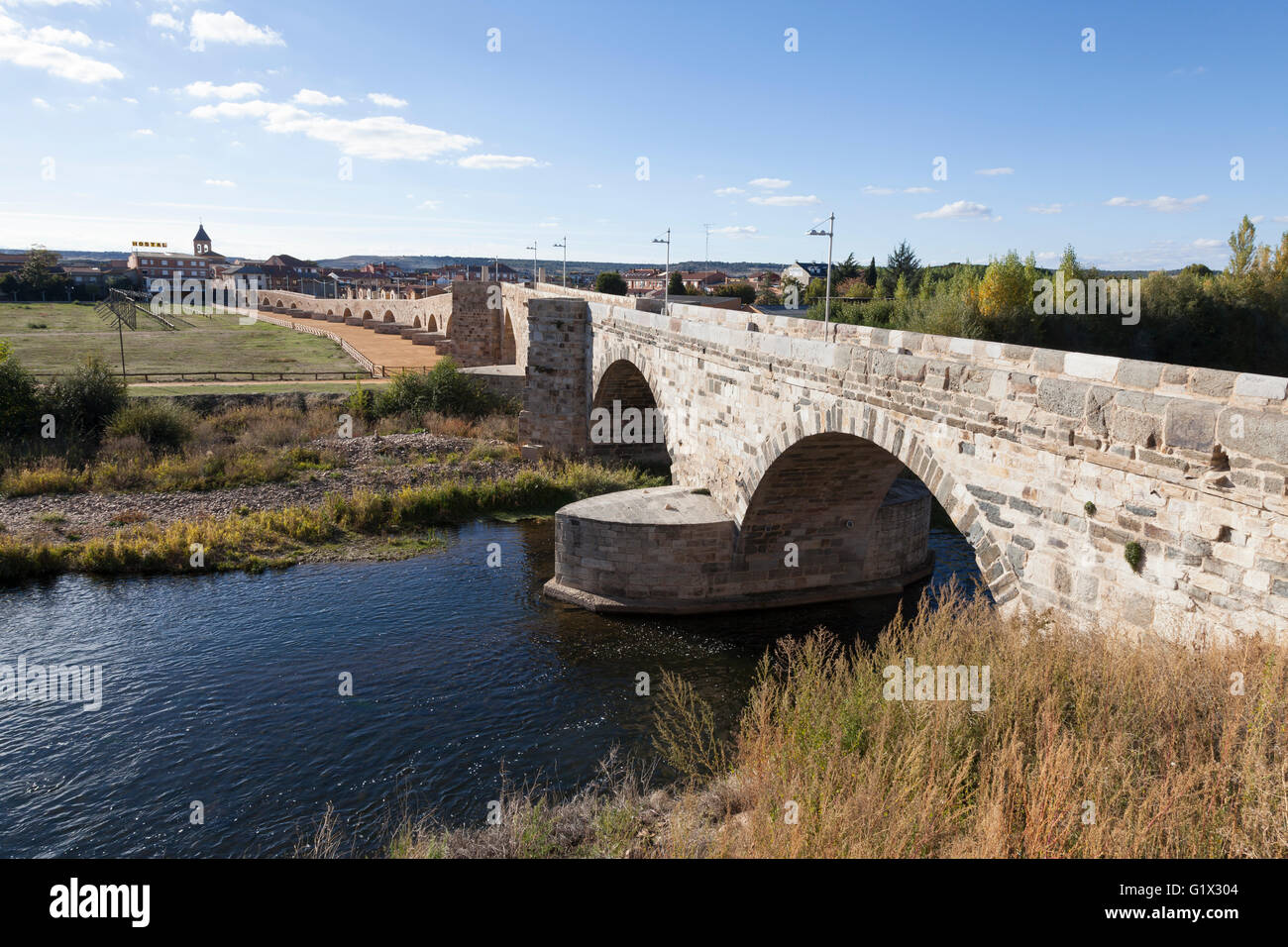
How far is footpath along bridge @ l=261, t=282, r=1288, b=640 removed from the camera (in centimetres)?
633

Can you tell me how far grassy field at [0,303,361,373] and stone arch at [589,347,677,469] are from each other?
1842 cm

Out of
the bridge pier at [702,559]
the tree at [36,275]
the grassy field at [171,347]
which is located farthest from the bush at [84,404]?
the tree at [36,275]

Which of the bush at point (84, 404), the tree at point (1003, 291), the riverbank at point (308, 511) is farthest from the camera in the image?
the tree at point (1003, 291)

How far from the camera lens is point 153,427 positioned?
24969 mm

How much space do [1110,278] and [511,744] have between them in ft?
165

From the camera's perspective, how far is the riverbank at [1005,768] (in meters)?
4.70

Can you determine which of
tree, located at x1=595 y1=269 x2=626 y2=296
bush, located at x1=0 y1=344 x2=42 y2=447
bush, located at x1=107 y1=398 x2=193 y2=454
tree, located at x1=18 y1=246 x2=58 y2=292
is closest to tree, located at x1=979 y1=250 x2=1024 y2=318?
tree, located at x1=595 y1=269 x2=626 y2=296

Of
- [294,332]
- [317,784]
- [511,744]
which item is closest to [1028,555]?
[511,744]

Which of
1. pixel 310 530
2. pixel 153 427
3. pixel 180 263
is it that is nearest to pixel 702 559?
pixel 310 530

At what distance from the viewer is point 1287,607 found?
586 cm

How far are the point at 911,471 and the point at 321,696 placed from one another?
9610mm

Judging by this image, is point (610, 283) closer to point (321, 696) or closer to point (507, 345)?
point (507, 345)

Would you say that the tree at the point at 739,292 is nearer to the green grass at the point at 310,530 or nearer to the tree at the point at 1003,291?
the tree at the point at 1003,291

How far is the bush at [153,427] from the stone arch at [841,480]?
1846cm
